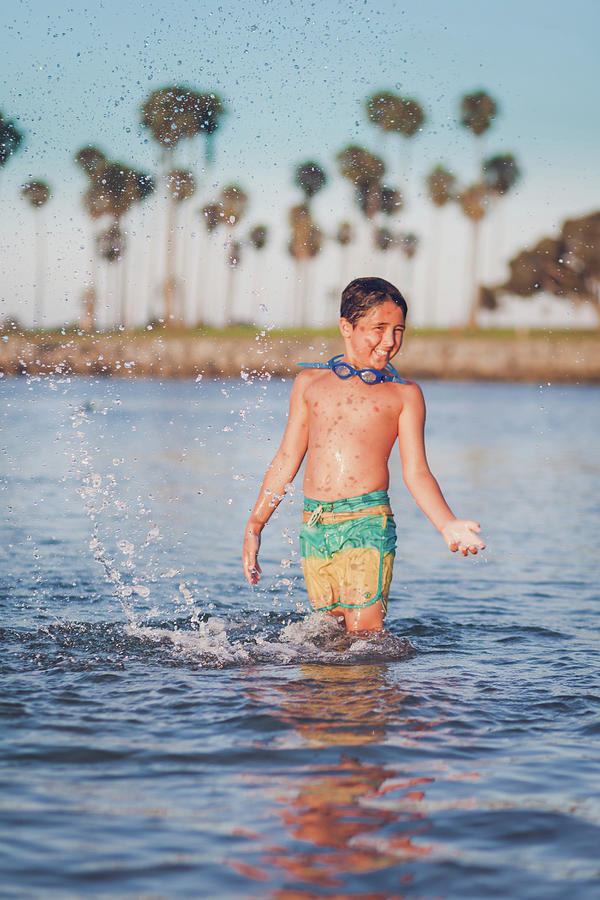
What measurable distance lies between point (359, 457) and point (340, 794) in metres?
2.13

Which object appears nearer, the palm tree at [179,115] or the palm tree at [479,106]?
the palm tree at [179,115]

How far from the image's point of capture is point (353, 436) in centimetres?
555

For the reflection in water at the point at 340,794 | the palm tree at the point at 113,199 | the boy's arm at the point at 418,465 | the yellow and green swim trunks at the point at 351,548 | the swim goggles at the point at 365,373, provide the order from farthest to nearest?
the palm tree at the point at 113,199
the swim goggles at the point at 365,373
the yellow and green swim trunks at the point at 351,548
the boy's arm at the point at 418,465
the reflection in water at the point at 340,794

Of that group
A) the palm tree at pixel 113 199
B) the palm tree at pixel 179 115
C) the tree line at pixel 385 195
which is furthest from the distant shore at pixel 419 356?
the palm tree at pixel 179 115

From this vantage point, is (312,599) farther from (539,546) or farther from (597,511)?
(597,511)

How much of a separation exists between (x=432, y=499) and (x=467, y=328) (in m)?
78.9

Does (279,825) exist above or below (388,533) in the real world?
below

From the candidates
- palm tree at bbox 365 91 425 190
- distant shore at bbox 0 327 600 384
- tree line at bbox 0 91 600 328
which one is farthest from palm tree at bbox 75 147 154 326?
distant shore at bbox 0 327 600 384

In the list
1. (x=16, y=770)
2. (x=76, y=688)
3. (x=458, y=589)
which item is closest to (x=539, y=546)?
(x=458, y=589)

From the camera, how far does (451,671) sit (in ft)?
18.8

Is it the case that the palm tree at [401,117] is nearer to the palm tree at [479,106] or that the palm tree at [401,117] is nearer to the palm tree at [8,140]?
the palm tree at [479,106]

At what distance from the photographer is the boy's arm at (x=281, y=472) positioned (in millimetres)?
5754

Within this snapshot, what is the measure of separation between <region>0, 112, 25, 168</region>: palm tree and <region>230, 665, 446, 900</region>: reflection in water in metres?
4.68

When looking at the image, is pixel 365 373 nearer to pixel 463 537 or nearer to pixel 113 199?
pixel 463 537
